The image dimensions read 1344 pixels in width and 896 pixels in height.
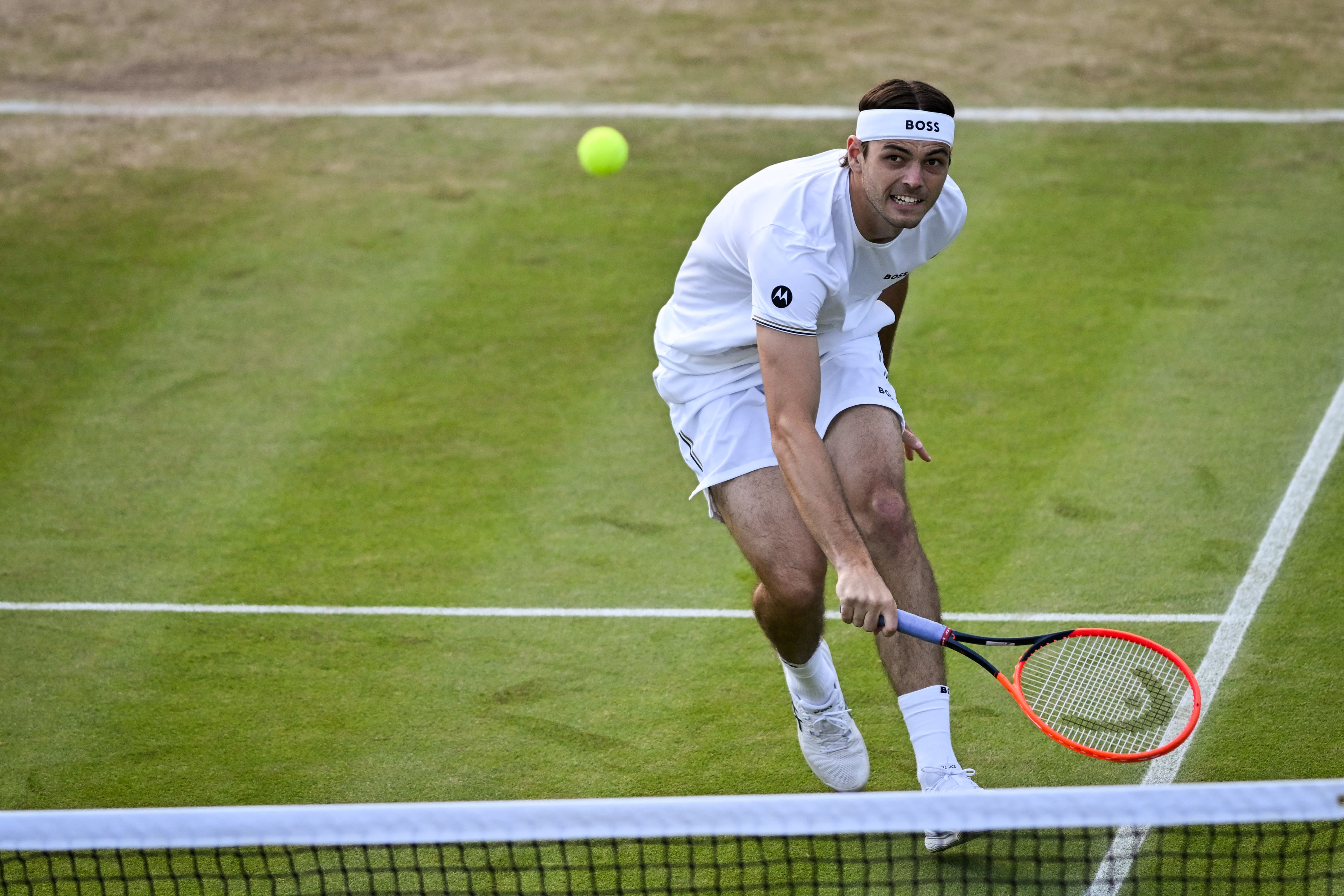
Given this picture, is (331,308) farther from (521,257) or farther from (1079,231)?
(1079,231)

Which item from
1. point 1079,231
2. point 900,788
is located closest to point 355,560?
point 900,788

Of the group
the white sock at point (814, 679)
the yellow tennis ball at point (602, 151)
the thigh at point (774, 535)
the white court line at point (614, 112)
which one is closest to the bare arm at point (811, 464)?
the thigh at point (774, 535)

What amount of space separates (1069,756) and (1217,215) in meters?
5.61

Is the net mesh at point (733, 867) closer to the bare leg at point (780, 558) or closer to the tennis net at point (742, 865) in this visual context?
the tennis net at point (742, 865)

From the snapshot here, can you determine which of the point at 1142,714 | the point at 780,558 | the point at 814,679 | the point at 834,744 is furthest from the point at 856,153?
the point at 1142,714

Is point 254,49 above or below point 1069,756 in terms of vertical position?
below

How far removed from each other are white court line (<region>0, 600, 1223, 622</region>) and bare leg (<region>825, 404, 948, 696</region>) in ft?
4.59

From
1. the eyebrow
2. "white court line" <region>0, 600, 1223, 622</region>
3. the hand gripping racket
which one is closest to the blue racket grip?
the hand gripping racket

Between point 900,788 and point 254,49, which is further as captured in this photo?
point 254,49

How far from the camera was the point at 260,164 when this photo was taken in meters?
11.1

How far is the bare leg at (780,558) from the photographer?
474cm

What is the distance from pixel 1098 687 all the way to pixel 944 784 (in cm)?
88

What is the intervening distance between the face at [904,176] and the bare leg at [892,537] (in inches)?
27.7

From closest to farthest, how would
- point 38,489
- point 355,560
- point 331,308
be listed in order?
point 355,560 → point 38,489 → point 331,308
